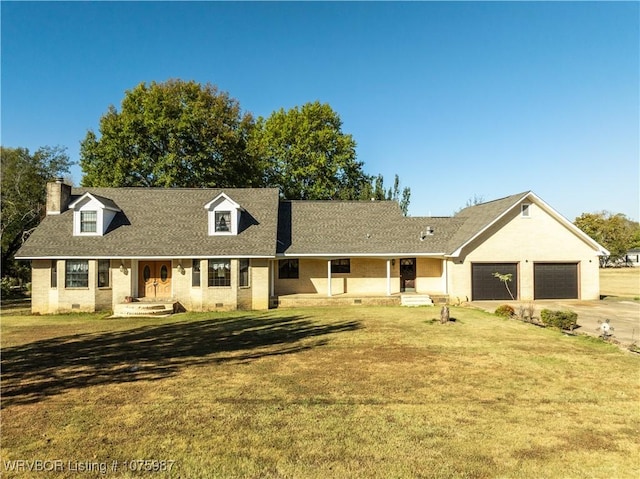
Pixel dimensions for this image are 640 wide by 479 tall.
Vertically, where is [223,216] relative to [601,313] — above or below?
above

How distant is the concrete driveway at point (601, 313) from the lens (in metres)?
14.8

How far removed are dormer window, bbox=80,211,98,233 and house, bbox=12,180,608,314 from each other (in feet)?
0.20

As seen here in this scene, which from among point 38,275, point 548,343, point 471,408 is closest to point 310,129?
point 38,275

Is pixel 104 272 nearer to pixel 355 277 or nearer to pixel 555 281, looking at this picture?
pixel 355 277

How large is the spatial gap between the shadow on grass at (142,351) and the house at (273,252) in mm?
4795

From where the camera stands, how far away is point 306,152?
144 feet

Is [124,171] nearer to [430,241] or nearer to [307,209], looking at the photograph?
[307,209]

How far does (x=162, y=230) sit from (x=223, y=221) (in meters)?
3.72

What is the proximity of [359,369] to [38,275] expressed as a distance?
67.2 feet

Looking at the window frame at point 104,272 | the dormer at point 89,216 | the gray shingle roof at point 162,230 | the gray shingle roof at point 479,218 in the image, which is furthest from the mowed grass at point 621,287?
the dormer at point 89,216

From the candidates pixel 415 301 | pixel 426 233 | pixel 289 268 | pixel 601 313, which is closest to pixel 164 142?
pixel 289 268

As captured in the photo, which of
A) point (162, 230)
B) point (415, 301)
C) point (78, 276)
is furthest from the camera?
point (162, 230)

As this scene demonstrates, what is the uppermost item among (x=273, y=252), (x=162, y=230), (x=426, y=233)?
Result: (x=162, y=230)

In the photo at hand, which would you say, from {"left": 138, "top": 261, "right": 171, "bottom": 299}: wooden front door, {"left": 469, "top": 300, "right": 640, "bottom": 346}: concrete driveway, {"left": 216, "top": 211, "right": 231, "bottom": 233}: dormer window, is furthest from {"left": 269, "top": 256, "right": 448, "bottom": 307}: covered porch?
{"left": 138, "top": 261, "right": 171, "bottom": 299}: wooden front door
